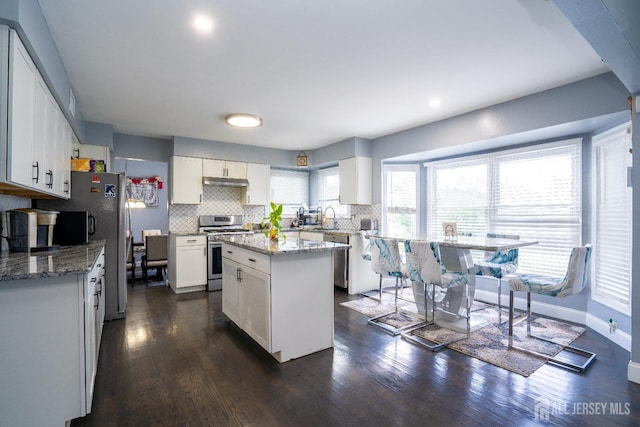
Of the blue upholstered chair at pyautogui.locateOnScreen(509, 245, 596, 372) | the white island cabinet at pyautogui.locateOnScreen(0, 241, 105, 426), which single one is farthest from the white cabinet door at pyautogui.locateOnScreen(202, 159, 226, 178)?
the blue upholstered chair at pyautogui.locateOnScreen(509, 245, 596, 372)

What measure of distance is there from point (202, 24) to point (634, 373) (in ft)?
13.0

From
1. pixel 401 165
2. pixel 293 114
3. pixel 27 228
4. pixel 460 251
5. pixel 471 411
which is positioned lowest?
pixel 471 411

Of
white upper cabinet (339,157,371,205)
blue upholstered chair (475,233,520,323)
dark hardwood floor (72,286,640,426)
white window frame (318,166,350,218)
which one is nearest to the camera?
dark hardwood floor (72,286,640,426)

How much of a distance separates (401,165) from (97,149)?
4.63 m

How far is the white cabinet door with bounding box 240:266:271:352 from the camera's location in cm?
259

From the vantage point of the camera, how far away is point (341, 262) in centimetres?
509

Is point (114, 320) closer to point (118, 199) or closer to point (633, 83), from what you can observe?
point (118, 199)

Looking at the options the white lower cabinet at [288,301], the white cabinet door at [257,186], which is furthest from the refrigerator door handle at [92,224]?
the white cabinet door at [257,186]

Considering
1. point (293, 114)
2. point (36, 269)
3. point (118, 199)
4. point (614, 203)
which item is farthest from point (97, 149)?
point (614, 203)

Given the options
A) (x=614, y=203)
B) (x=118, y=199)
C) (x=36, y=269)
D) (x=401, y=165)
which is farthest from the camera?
(x=401, y=165)

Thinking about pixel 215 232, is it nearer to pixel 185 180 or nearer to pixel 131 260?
pixel 185 180

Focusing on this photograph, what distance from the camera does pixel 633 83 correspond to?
2.20m

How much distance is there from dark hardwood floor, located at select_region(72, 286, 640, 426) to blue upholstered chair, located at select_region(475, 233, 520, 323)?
878mm

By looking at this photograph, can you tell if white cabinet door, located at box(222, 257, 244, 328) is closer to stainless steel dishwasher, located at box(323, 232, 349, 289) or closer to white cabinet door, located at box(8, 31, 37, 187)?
white cabinet door, located at box(8, 31, 37, 187)
